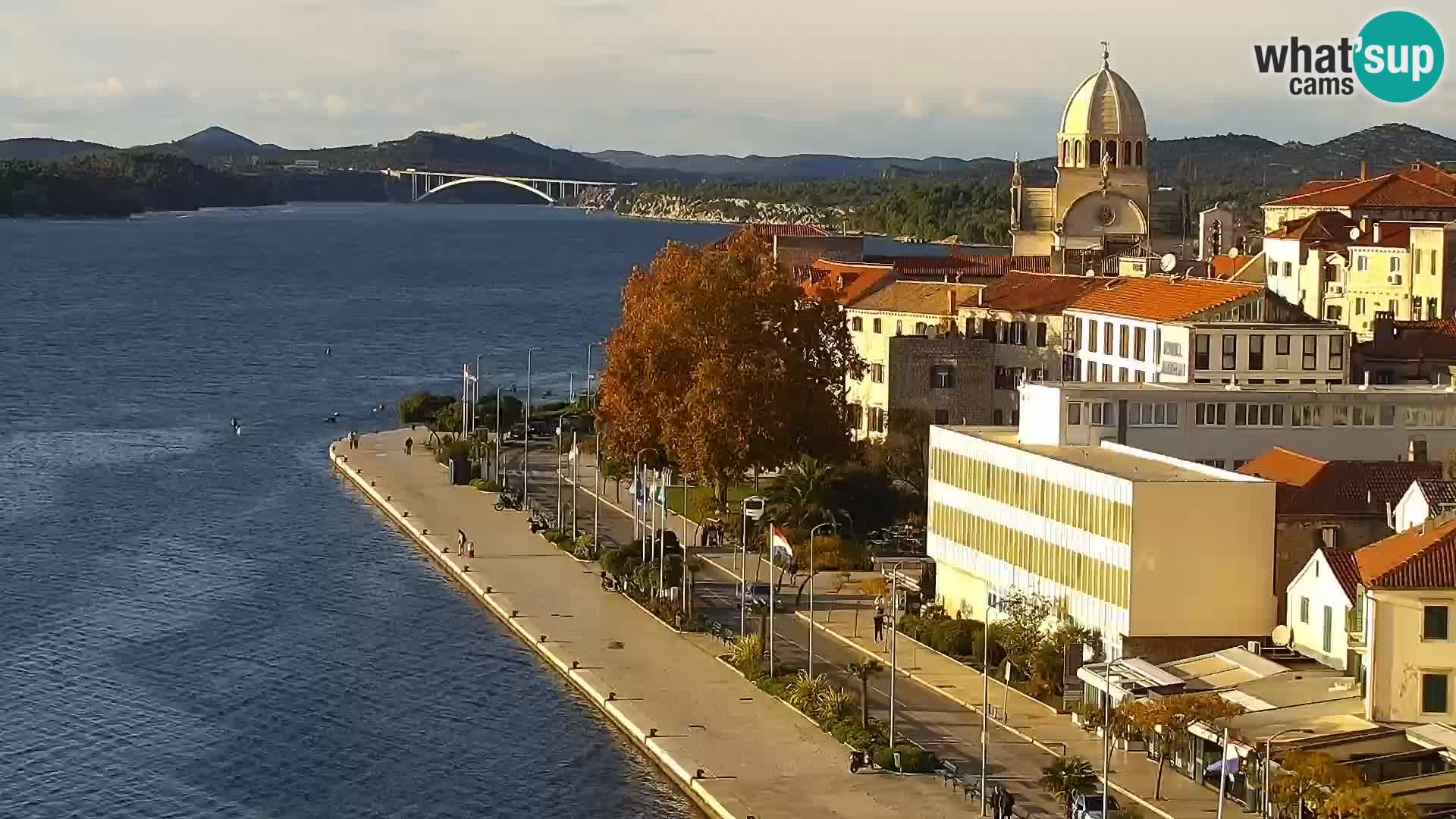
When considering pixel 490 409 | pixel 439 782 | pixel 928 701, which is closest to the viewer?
pixel 439 782

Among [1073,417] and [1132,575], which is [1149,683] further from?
[1073,417]

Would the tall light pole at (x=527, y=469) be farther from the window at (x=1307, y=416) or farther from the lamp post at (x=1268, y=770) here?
the lamp post at (x=1268, y=770)

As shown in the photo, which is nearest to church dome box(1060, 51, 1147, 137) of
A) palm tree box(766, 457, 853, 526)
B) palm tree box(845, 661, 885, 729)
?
palm tree box(766, 457, 853, 526)

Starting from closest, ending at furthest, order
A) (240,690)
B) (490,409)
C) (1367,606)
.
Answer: (1367,606), (240,690), (490,409)

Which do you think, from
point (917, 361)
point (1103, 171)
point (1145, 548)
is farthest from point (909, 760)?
point (1103, 171)

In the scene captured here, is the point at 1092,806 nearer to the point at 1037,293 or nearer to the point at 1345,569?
the point at 1345,569

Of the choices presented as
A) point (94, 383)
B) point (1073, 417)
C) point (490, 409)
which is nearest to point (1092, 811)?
point (1073, 417)

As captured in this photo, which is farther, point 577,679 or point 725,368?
point 725,368
